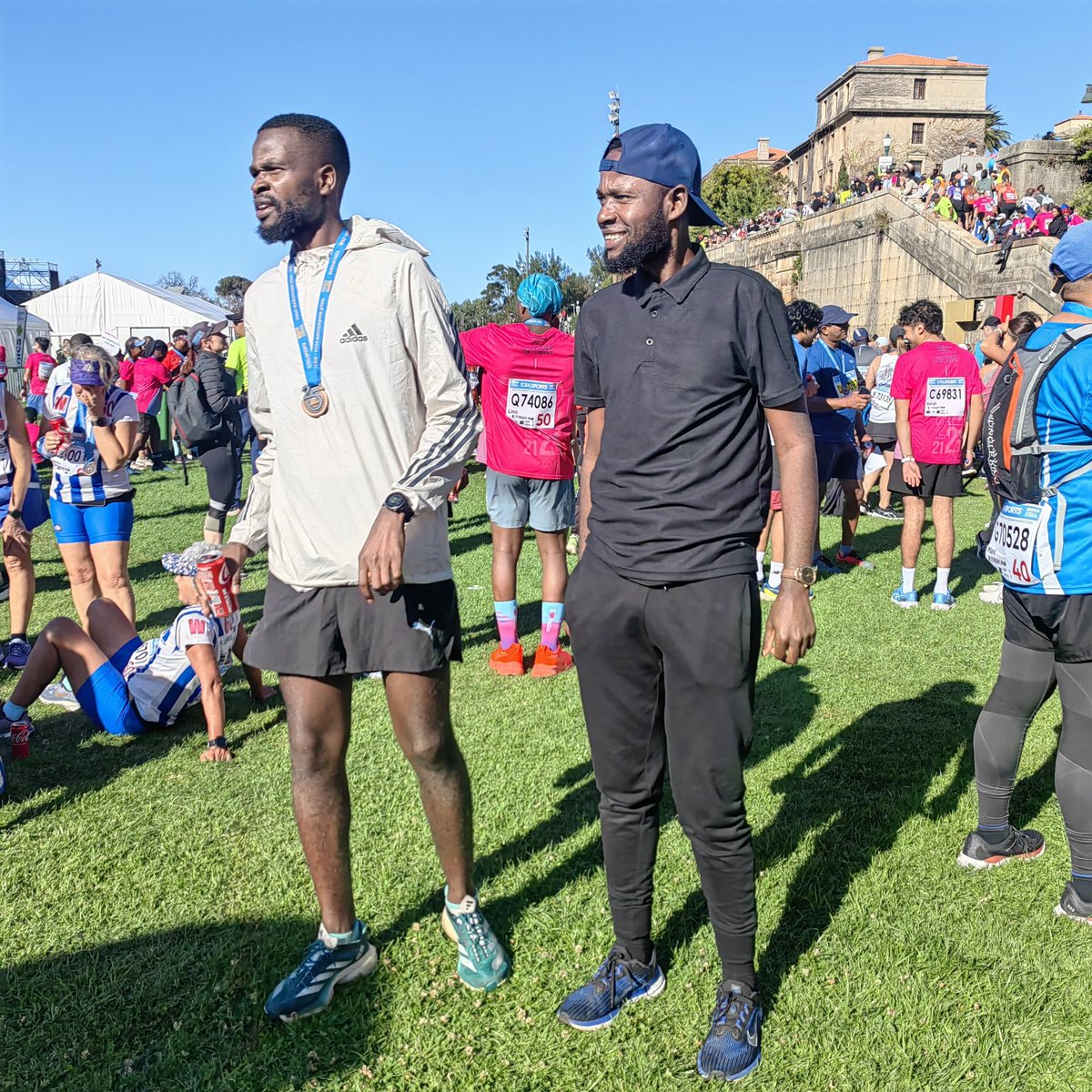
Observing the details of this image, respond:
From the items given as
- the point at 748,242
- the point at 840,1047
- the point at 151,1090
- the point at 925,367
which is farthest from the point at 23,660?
the point at 748,242

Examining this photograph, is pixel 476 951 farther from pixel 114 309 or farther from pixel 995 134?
pixel 995 134

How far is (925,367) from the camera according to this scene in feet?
25.5

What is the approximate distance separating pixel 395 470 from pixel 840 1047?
2080mm

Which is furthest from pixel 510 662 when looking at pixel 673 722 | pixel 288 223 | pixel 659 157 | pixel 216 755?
pixel 659 157

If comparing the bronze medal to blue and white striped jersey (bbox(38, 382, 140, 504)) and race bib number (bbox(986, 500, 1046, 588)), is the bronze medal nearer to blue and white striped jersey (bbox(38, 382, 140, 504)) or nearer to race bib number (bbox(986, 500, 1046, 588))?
race bib number (bbox(986, 500, 1046, 588))

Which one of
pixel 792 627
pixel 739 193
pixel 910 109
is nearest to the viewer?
pixel 792 627

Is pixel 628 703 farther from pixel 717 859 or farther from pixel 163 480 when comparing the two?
pixel 163 480

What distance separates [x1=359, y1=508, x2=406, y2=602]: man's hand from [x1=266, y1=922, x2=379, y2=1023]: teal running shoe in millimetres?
1179

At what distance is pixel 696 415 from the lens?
245cm

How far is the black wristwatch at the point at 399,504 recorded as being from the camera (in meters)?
2.50

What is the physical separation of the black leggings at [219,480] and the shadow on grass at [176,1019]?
6414 mm

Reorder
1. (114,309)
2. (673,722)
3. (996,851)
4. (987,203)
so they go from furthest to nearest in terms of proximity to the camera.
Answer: (114,309)
(987,203)
(996,851)
(673,722)

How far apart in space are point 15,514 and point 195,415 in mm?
3231

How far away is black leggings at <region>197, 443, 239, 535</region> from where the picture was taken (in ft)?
29.9
